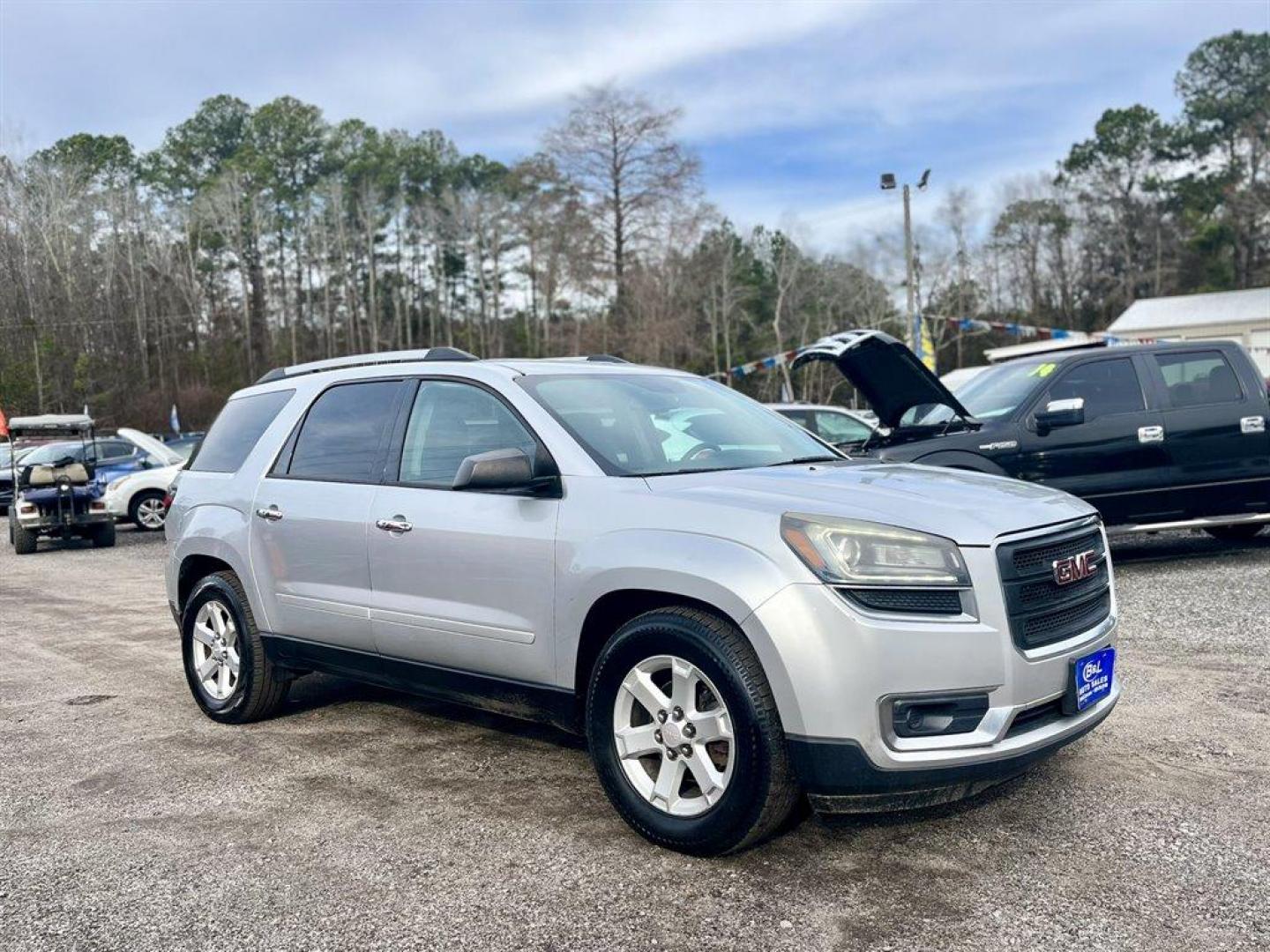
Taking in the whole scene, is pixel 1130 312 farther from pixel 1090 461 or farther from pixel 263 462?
pixel 263 462

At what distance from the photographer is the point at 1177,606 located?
7715 millimetres

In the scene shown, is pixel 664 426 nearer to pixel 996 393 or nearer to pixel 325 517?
pixel 325 517

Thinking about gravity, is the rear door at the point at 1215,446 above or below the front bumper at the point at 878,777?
above

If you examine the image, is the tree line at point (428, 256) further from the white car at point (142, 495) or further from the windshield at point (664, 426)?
the windshield at point (664, 426)

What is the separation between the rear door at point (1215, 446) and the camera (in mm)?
9000

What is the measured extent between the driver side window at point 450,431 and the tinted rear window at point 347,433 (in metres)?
0.19

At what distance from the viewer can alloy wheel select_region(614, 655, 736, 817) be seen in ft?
11.6

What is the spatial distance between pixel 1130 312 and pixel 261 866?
5255 cm

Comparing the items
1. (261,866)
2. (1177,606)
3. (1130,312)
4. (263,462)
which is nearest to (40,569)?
(263,462)

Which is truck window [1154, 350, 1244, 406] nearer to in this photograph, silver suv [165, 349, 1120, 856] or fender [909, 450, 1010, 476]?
fender [909, 450, 1010, 476]

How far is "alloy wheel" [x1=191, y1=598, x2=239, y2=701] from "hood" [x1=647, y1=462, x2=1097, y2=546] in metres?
2.77

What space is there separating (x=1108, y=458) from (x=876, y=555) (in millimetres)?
6345

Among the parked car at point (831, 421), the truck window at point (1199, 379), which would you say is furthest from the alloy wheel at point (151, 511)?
the truck window at point (1199, 379)

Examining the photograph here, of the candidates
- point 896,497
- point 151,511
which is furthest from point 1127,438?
point 151,511
